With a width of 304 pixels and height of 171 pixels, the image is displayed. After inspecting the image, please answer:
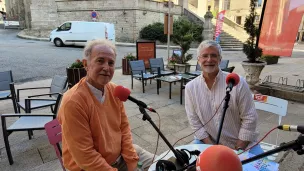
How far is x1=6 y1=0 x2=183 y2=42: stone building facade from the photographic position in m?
22.8

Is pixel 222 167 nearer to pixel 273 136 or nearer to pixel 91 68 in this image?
pixel 91 68

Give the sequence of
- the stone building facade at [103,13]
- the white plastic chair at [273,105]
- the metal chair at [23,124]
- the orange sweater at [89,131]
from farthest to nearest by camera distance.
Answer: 1. the stone building facade at [103,13]
2. the metal chair at [23,124]
3. the white plastic chair at [273,105]
4. the orange sweater at [89,131]

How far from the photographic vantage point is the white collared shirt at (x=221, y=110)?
2037 mm

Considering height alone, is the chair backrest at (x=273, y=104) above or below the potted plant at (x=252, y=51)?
below

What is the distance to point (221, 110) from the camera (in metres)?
2.07

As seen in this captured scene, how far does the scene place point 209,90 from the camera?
2.15 m

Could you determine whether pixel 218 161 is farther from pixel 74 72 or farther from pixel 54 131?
pixel 74 72

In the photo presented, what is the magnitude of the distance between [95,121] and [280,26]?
5.38m

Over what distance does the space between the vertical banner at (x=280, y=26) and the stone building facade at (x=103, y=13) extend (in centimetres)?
1868

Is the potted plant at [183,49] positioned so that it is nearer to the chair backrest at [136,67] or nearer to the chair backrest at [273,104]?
the chair backrest at [136,67]

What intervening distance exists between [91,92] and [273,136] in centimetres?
314

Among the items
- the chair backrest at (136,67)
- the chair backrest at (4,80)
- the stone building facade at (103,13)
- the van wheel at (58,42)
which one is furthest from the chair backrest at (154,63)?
the stone building facade at (103,13)

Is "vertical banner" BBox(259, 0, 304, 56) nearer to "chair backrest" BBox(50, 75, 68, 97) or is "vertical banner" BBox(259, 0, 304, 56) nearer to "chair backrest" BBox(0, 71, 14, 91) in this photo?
"chair backrest" BBox(50, 75, 68, 97)

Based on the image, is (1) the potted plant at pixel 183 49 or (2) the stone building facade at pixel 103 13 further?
(2) the stone building facade at pixel 103 13
